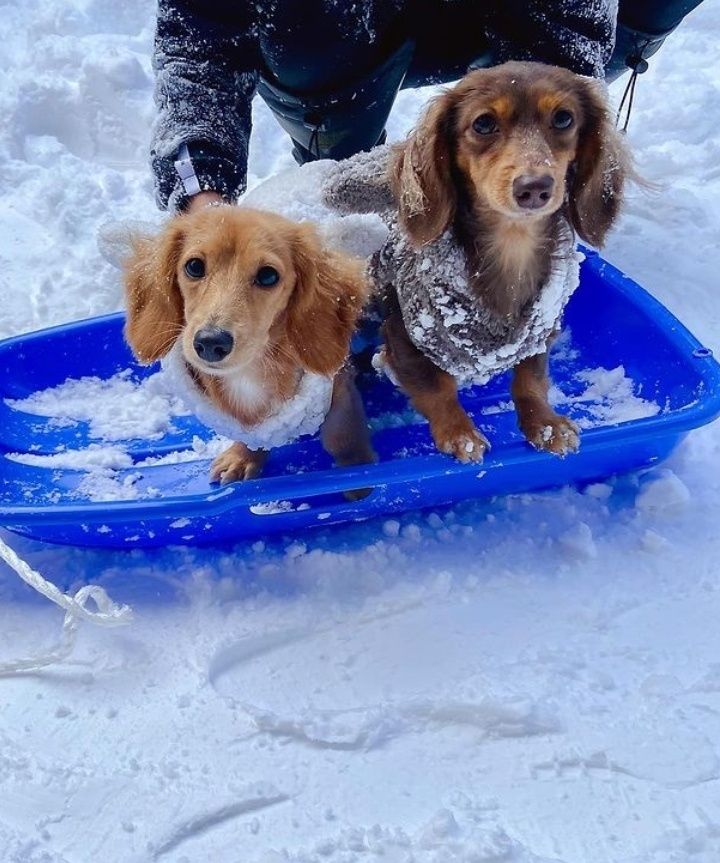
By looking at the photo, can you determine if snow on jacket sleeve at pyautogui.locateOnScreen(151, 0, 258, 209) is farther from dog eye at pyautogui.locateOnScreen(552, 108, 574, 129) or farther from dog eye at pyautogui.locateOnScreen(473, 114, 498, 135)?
dog eye at pyautogui.locateOnScreen(552, 108, 574, 129)

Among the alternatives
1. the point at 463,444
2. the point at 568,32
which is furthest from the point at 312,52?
the point at 463,444

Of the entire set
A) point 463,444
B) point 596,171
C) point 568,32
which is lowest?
point 463,444

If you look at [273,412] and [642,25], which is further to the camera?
[642,25]

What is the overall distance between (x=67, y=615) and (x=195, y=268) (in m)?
0.65

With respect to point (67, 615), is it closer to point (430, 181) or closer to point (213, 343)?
point (213, 343)

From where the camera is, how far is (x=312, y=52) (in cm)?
196

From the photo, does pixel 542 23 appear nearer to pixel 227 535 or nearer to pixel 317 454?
pixel 317 454

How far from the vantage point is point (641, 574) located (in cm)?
154

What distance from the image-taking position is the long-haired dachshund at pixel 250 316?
125 cm

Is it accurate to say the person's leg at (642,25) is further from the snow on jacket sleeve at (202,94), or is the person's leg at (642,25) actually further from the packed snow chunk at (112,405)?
the packed snow chunk at (112,405)

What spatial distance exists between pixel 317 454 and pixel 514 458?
0.47 m

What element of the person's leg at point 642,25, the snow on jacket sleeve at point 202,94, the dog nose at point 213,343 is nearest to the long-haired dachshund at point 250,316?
the dog nose at point 213,343

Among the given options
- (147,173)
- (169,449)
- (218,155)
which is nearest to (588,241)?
(218,155)

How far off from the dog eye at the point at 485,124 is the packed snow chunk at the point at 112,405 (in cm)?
93
